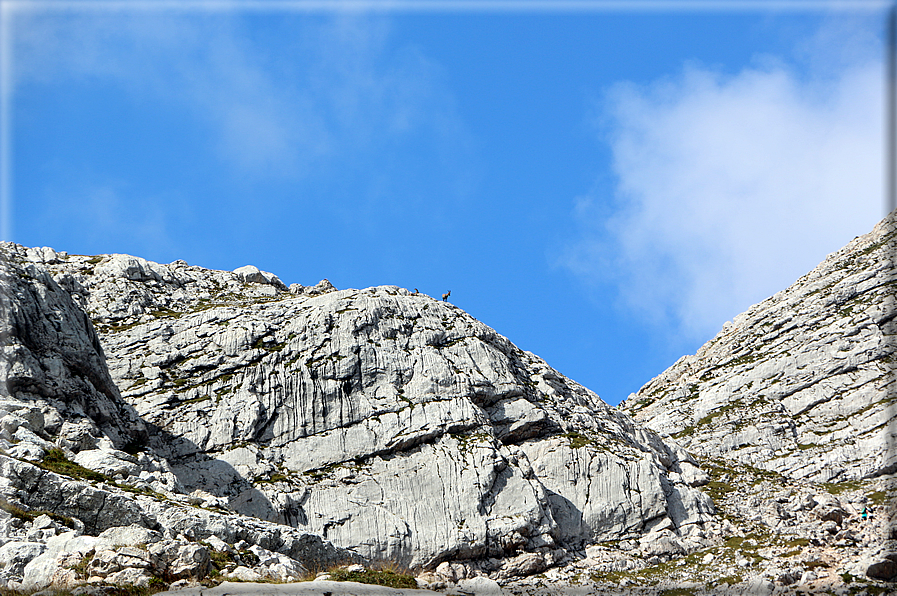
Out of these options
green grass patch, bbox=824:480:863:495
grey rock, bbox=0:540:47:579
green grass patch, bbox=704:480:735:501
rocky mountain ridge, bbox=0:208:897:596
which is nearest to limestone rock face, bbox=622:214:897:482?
rocky mountain ridge, bbox=0:208:897:596

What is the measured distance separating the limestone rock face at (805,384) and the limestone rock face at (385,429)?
45.7 feet

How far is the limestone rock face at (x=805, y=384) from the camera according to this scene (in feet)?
286

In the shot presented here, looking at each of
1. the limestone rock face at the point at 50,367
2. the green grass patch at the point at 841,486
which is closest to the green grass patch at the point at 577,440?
the green grass patch at the point at 841,486

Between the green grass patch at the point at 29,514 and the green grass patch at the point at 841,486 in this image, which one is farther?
the green grass patch at the point at 841,486

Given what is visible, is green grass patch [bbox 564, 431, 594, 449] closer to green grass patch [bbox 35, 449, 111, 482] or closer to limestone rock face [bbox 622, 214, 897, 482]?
limestone rock face [bbox 622, 214, 897, 482]

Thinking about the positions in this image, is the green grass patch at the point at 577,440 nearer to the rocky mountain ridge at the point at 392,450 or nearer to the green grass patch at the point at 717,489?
the rocky mountain ridge at the point at 392,450

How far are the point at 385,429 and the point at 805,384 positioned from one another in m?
59.0

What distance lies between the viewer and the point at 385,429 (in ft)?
233

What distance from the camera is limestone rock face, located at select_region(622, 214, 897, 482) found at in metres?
87.1

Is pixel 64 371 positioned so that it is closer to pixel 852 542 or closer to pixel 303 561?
pixel 303 561

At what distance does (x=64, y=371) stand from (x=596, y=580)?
4225 centimetres

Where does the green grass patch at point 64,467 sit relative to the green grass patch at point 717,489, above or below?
above

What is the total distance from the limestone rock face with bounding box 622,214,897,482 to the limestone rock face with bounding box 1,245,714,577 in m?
13.9

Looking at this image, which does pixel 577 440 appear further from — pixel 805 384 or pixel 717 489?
pixel 805 384
